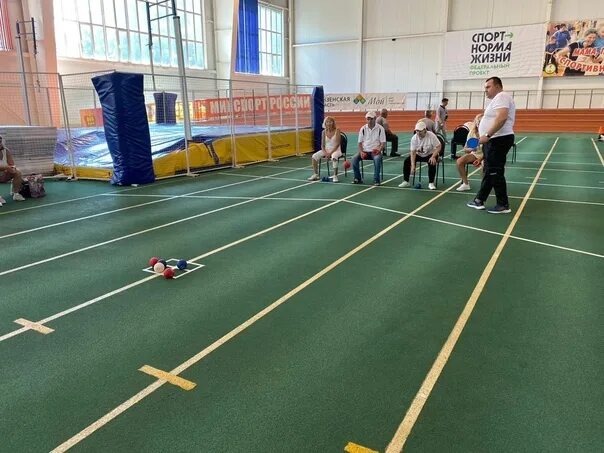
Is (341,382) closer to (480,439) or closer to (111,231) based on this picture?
(480,439)

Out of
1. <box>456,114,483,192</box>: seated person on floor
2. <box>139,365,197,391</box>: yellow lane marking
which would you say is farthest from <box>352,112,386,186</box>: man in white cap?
<box>139,365,197,391</box>: yellow lane marking

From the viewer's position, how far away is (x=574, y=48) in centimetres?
2591

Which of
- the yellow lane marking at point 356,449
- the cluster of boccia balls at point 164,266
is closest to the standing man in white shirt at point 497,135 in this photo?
the cluster of boccia balls at point 164,266

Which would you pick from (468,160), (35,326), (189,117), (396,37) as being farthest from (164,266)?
(396,37)

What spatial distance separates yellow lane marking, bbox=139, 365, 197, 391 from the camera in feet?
9.09

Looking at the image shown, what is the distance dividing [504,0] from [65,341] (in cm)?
3131

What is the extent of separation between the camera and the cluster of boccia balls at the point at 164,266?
14.9 ft

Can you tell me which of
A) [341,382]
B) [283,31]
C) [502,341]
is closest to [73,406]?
[341,382]

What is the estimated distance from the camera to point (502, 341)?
3238 millimetres

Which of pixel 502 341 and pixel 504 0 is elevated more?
pixel 504 0

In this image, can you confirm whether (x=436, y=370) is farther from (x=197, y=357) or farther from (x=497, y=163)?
(x=497, y=163)

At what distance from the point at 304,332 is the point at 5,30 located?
2172 centimetres

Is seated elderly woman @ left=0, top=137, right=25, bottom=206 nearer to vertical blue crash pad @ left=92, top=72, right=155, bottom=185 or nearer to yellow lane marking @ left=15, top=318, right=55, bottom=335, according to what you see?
vertical blue crash pad @ left=92, top=72, right=155, bottom=185

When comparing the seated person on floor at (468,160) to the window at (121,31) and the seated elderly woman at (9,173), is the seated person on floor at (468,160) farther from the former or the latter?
the window at (121,31)
